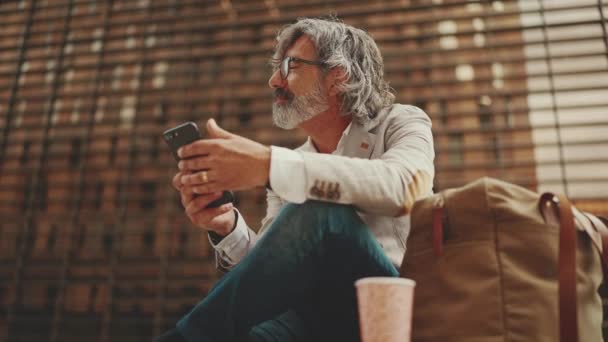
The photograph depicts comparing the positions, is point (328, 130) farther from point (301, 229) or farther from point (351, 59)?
point (301, 229)

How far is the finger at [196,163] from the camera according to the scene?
120 centimetres

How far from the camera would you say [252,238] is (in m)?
1.72

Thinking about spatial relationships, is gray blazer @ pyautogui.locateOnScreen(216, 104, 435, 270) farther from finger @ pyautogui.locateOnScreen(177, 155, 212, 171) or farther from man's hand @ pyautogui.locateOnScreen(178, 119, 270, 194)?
finger @ pyautogui.locateOnScreen(177, 155, 212, 171)

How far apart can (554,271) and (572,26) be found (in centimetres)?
237

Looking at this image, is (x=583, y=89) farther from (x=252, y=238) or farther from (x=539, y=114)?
(x=252, y=238)

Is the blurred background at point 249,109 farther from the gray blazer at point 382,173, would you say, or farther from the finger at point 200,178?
the finger at point 200,178

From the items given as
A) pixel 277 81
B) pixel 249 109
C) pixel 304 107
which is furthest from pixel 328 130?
pixel 249 109

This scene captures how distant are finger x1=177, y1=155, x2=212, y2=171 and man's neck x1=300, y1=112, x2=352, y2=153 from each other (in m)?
0.75

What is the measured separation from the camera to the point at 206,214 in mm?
1484

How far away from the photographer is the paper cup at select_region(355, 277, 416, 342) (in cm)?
93

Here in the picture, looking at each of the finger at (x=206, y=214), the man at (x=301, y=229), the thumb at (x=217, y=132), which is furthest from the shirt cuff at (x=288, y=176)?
the finger at (x=206, y=214)

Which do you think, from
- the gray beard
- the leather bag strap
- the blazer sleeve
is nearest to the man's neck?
the gray beard

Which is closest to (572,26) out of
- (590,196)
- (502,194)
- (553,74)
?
(553,74)

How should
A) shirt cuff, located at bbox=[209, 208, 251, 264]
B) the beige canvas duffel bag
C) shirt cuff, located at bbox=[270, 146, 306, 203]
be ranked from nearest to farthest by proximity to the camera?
the beige canvas duffel bag → shirt cuff, located at bbox=[270, 146, 306, 203] → shirt cuff, located at bbox=[209, 208, 251, 264]
